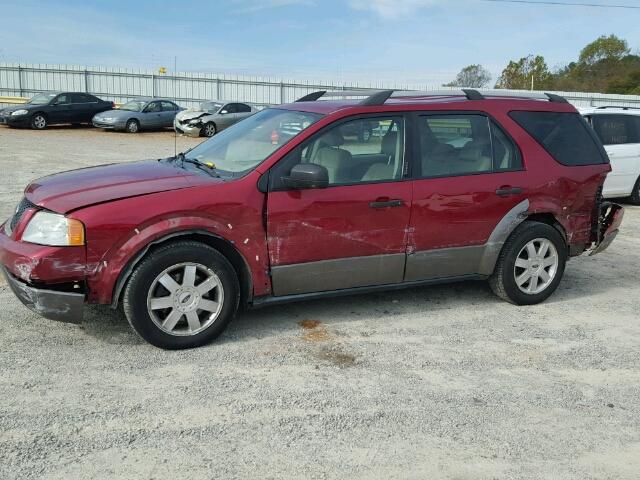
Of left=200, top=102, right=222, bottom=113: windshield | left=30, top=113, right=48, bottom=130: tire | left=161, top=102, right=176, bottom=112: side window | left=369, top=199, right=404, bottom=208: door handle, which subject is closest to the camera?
left=369, top=199, right=404, bottom=208: door handle

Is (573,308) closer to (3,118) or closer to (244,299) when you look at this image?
(244,299)

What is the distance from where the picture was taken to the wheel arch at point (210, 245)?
4238 millimetres

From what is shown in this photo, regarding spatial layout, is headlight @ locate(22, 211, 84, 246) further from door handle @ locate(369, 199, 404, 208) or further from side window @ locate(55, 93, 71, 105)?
side window @ locate(55, 93, 71, 105)

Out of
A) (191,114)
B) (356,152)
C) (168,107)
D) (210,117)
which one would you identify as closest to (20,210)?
(356,152)

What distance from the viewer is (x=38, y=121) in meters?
24.8

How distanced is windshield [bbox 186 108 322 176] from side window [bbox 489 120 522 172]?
1559mm

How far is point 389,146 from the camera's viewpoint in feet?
16.7

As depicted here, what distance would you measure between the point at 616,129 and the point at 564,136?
5.65 m

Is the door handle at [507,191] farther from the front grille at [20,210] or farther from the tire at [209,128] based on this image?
the tire at [209,128]

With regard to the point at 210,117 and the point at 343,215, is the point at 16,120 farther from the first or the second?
the point at 343,215

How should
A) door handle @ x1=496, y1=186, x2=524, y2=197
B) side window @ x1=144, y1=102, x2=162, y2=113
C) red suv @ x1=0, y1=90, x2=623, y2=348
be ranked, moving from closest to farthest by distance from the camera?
1. red suv @ x1=0, y1=90, x2=623, y2=348
2. door handle @ x1=496, y1=186, x2=524, y2=197
3. side window @ x1=144, y1=102, x2=162, y2=113

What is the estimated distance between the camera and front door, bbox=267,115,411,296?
4.63 metres

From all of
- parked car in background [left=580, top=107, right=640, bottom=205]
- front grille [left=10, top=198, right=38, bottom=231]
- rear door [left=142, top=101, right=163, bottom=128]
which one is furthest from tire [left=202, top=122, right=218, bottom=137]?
front grille [left=10, top=198, right=38, bottom=231]

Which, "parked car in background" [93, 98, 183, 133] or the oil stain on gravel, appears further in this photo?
"parked car in background" [93, 98, 183, 133]
